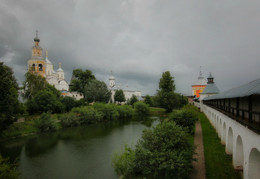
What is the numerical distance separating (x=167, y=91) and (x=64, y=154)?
27065 mm

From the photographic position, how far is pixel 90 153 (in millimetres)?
13930

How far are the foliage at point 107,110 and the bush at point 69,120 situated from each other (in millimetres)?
5407

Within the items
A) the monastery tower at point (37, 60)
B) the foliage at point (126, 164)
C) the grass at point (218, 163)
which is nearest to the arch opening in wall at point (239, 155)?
the grass at point (218, 163)

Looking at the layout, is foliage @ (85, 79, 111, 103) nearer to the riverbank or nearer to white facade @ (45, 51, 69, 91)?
the riverbank

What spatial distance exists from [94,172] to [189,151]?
6268mm

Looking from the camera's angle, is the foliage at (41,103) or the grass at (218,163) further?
the foliage at (41,103)

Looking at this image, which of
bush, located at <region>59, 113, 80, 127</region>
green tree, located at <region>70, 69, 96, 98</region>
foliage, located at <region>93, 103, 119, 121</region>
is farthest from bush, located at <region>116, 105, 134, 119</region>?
green tree, located at <region>70, 69, 96, 98</region>

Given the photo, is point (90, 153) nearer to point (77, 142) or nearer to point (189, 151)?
point (77, 142)

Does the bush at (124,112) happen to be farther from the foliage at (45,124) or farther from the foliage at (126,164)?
the foliage at (126,164)

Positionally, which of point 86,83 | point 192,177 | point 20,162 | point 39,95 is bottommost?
point 20,162

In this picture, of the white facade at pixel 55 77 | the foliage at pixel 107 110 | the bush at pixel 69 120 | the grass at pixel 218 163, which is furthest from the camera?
the white facade at pixel 55 77

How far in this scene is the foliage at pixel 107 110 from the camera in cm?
3098

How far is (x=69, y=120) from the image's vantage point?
982 inches

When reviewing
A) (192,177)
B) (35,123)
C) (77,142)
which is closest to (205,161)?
(192,177)
